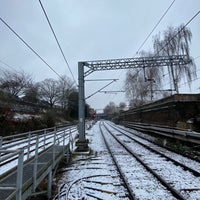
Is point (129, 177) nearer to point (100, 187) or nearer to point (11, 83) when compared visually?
point (100, 187)

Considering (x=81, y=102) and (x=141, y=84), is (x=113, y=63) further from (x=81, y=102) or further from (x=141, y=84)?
(x=141, y=84)

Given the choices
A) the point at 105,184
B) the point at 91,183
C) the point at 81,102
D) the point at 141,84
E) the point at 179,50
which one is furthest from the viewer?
the point at 141,84

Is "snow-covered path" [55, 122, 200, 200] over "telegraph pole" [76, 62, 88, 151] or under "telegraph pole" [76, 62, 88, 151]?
under

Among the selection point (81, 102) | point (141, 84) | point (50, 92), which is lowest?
point (81, 102)

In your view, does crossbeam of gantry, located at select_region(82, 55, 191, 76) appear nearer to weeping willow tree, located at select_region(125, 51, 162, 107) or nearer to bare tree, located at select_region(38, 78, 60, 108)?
weeping willow tree, located at select_region(125, 51, 162, 107)

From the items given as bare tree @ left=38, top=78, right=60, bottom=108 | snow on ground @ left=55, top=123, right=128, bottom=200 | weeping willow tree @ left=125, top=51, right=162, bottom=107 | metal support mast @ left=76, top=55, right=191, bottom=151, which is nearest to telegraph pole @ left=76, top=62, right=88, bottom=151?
metal support mast @ left=76, top=55, right=191, bottom=151

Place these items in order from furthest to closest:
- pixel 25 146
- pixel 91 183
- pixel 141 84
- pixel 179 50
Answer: pixel 141 84 < pixel 179 50 < pixel 91 183 < pixel 25 146

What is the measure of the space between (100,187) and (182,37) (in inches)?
801

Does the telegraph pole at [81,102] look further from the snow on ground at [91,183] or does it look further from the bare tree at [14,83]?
the bare tree at [14,83]

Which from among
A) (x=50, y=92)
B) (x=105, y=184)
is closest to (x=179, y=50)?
(x=105, y=184)

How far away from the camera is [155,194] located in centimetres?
474

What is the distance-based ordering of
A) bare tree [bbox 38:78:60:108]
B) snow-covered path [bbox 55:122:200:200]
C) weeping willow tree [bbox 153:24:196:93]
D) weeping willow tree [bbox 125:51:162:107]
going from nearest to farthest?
snow-covered path [bbox 55:122:200:200] < weeping willow tree [bbox 153:24:196:93] < weeping willow tree [bbox 125:51:162:107] < bare tree [bbox 38:78:60:108]

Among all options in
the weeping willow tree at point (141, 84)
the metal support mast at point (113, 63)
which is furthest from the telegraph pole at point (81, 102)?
the weeping willow tree at point (141, 84)

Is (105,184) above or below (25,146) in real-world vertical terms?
below
